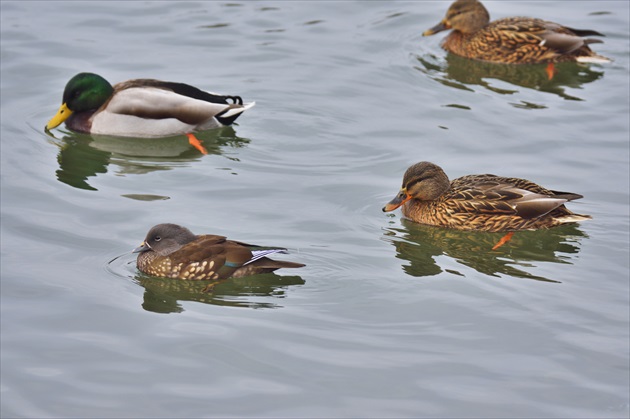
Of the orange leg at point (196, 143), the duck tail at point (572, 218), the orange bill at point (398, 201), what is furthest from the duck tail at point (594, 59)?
the orange leg at point (196, 143)

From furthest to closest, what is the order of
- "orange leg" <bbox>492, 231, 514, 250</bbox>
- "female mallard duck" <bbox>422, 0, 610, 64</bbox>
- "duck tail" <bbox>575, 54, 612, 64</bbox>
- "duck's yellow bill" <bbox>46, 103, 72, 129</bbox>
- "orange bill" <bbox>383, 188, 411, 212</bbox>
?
1. "female mallard duck" <bbox>422, 0, 610, 64</bbox>
2. "duck tail" <bbox>575, 54, 612, 64</bbox>
3. "duck's yellow bill" <bbox>46, 103, 72, 129</bbox>
4. "orange bill" <bbox>383, 188, 411, 212</bbox>
5. "orange leg" <bbox>492, 231, 514, 250</bbox>

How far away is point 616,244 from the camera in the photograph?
10906mm

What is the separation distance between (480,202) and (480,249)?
585mm

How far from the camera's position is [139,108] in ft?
45.8

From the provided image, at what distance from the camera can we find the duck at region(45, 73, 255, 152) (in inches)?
550

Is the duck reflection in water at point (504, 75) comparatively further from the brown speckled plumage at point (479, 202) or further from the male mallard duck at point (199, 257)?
the male mallard duck at point (199, 257)

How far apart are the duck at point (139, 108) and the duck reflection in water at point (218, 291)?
13.3 feet

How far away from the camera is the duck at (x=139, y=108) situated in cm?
1397

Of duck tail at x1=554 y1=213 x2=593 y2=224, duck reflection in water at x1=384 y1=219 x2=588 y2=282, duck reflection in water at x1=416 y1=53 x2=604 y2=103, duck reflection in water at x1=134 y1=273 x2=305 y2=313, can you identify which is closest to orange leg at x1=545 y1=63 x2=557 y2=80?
duck reflection in water at x1=416 y1=53 x2=604 y2=103

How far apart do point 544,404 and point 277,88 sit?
25.0 feet

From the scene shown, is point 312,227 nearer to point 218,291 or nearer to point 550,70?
point 218,291

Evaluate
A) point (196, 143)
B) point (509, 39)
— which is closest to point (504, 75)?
point (509, 39)

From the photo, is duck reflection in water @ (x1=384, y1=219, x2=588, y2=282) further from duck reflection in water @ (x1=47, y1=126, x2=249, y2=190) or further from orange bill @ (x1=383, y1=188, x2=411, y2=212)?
duck reflection in water @ (x1=47, y1=126, x2=249, y2=190)

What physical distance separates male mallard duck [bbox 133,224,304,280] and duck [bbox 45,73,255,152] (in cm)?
396
